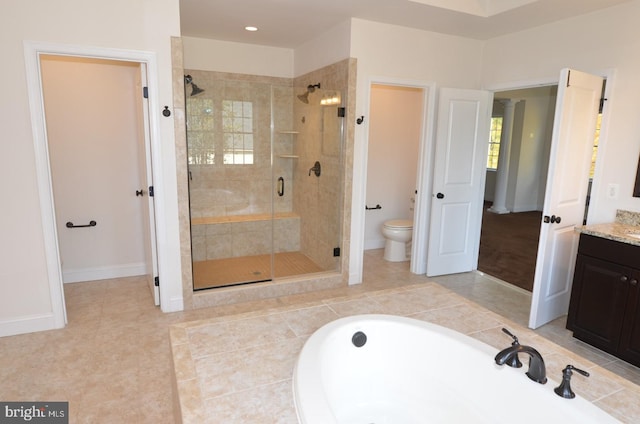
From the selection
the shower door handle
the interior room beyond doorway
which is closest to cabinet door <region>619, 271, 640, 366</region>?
the shower door handle

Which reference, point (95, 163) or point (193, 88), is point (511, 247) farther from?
point (95, 163)

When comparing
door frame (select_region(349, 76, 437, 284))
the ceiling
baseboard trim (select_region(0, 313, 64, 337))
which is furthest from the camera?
door frame (select_region(349, 76, 437, 284))

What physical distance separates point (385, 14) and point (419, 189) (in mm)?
1812

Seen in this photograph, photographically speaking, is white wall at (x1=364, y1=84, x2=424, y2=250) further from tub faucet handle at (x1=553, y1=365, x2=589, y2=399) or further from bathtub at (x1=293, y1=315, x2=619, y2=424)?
tub faucet handle at (x1=553, y1=365, x2=589, y2=399)

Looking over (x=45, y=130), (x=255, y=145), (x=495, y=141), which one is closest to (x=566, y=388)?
(x=45, y=130)

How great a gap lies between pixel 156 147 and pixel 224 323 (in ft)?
5.49

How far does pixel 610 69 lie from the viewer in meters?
3.05

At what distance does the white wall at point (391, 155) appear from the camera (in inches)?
199

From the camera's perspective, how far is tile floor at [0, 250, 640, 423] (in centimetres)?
192

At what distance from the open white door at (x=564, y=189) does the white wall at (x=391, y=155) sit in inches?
85.4

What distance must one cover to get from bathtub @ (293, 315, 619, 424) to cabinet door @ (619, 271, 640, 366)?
1.25 metres

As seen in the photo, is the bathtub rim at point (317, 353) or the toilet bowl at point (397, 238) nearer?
the bathtub rim at point (317, 353)

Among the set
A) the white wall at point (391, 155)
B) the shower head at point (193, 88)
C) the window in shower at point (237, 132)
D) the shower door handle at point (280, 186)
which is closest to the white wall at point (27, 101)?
the shower head at point (193, 88)

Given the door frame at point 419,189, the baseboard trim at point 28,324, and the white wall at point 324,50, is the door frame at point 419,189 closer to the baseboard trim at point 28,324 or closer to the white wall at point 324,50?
the white wall at point 324,50
